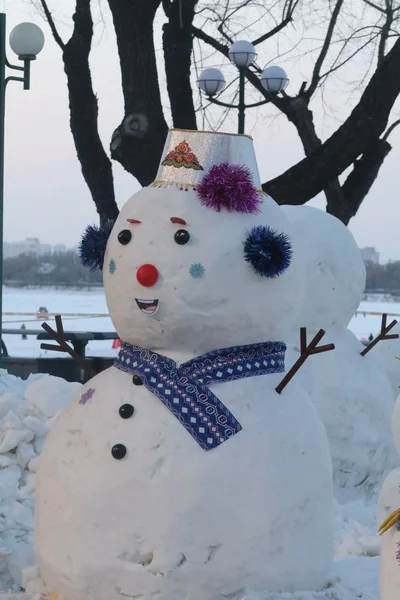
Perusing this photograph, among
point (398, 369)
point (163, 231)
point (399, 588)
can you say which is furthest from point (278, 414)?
point (398, 369)

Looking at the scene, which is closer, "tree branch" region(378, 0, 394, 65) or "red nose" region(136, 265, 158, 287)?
"red nose" region(136, 265, 158, 287)

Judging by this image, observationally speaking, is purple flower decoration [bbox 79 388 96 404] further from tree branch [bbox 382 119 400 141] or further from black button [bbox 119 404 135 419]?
tree branch [bbox 382 119 400 141]

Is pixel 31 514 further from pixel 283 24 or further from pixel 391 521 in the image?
pixel 283 24

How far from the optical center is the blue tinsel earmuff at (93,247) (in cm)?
472

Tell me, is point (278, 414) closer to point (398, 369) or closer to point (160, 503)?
point (160, 503)

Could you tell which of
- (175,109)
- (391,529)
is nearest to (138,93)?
(175,109)

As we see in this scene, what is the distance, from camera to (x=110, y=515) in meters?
4.19

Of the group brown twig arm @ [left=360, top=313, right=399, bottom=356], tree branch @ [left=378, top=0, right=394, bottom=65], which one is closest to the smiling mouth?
brown twig arm @ [left=360, top=313, right=399, bottom=356]

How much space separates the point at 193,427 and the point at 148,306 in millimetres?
521

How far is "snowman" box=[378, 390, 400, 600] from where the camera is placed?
3180mm

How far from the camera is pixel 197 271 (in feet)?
14.0

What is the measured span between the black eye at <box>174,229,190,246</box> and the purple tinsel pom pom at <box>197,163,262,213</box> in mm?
175

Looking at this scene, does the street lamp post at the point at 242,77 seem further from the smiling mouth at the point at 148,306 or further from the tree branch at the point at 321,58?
the smiling mouth at the point at 148,306

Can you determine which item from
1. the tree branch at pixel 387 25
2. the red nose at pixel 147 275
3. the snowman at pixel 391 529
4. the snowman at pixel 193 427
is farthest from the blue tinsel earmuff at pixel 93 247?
the tree branch at pixel 387 25
